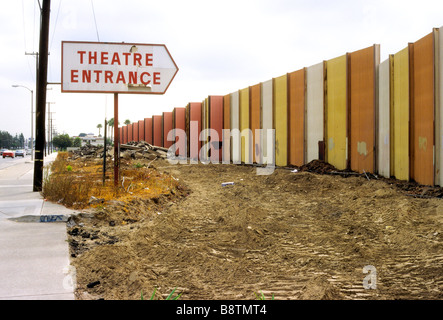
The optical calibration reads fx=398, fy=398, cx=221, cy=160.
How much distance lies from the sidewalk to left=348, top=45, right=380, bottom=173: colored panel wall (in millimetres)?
9466

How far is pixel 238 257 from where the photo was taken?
5.65 m

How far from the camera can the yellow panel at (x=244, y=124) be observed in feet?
75.0

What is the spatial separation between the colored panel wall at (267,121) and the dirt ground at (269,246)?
9.12 metres

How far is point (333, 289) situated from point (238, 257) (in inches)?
67.0

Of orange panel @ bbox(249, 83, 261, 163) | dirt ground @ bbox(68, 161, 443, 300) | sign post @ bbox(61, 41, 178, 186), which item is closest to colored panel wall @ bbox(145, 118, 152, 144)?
orange panel @ bbox(249, 83, 261, 163)

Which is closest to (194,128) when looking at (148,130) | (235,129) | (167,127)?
(235,129)

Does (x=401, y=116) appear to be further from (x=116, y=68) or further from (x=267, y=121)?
(x=267, y=121)

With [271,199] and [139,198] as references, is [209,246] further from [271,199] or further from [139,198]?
[271,199]

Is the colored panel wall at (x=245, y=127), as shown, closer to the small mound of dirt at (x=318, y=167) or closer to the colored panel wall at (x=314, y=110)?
the colored panel wall at (x=314, y=110)

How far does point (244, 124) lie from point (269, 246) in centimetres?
1793

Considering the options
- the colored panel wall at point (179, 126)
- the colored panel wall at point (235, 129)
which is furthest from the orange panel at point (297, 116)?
the colored panel wall at point (179, 126)

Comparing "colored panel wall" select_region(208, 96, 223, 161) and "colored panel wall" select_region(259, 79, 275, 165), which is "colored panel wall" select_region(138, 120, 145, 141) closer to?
→ "colored panel wall" select_region(208, 96, 223, 161)

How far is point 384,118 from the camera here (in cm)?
1244
